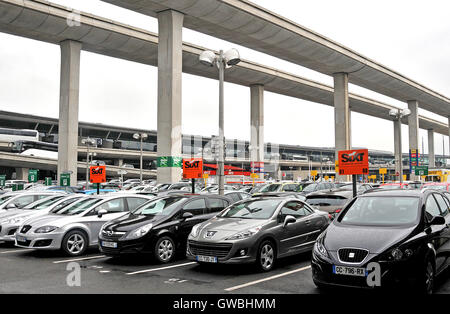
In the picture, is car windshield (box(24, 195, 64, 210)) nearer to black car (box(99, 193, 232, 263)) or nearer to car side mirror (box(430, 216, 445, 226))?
black car (box(99, 193, 232, 263))

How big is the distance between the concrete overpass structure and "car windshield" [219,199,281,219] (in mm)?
21557

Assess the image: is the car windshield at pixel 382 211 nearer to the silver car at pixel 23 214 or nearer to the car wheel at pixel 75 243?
the car wheel at pixel 75 243

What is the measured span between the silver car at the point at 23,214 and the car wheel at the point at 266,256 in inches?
260

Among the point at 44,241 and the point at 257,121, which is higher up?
the point at 257,121

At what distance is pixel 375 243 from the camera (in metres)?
5.71

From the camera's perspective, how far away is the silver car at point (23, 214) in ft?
38.4

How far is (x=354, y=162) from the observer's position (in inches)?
565

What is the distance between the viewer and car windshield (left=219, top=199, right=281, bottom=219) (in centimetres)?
881

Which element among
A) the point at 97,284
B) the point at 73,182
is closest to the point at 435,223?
the point at 97,284

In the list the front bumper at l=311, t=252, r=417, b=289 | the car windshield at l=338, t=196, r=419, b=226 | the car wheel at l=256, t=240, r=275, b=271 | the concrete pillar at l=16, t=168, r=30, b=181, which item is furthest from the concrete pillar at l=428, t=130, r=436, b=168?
the front bumper at l=311, t=252, r=417, b=289

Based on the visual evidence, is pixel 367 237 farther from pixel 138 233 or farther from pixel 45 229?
pixel 45 229

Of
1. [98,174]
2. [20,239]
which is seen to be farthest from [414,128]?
[20,239]

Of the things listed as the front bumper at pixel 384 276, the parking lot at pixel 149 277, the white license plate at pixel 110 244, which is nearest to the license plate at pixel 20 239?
the parking lot at pixel 149 277

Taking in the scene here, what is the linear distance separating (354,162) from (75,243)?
9489 mm
